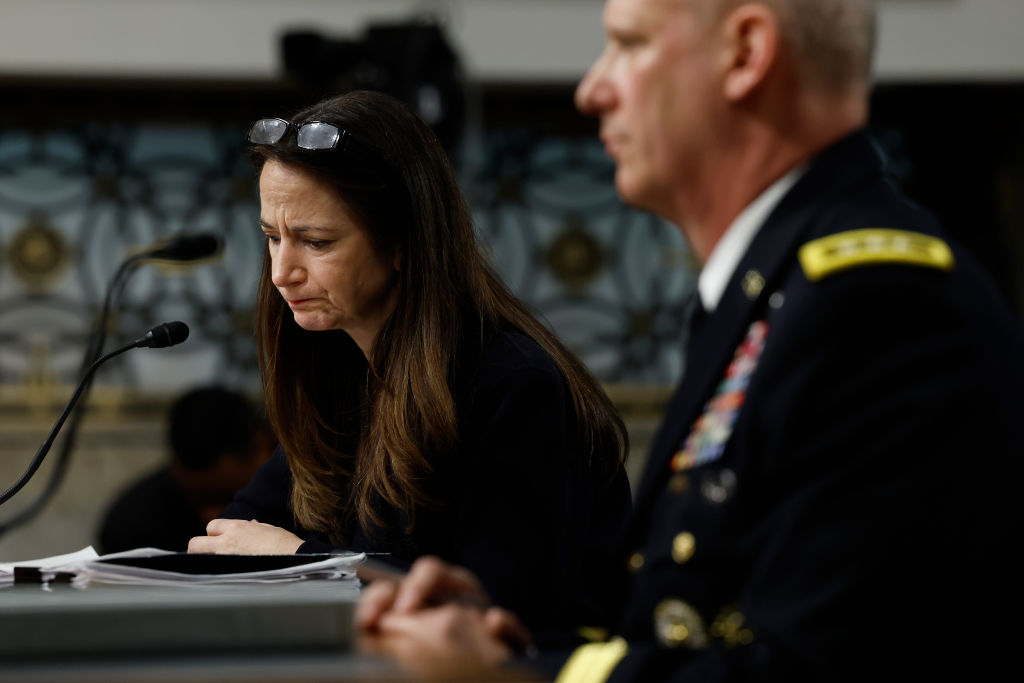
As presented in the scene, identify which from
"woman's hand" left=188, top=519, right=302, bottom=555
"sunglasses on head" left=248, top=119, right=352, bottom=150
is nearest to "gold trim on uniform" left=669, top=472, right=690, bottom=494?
"woman's hand" left=188, top=519, right=302, bottom=555

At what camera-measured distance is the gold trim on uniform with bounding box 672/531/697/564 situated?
1153 millimetres

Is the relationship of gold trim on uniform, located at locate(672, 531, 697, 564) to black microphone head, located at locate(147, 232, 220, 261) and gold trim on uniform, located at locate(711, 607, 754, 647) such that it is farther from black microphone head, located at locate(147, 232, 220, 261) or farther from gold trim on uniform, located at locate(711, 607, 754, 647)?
black microphone head, located at locate(147, 232, 220, 261)

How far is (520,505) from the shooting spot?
1898 mm

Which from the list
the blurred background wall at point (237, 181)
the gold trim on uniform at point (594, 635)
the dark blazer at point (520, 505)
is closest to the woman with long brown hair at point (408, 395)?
the dark blazer at point (520, 505)

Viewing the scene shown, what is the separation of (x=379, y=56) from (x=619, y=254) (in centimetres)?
173

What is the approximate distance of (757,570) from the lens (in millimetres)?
1098

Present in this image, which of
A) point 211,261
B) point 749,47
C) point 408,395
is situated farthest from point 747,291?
point 211,261

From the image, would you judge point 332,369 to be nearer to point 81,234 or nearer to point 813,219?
point 813,219

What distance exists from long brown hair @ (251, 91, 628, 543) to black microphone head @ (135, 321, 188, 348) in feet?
0.72

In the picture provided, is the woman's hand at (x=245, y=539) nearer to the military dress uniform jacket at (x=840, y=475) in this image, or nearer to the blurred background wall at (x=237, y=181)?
the military dress uniform jacket at (x=840, y=475)

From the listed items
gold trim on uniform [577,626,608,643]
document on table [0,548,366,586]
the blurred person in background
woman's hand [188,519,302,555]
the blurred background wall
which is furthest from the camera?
the blurred background wall

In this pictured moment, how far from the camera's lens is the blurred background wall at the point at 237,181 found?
5535 mm

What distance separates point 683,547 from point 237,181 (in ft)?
Result: 16.5

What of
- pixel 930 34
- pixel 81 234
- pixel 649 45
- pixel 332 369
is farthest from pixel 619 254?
pixel 649 45
